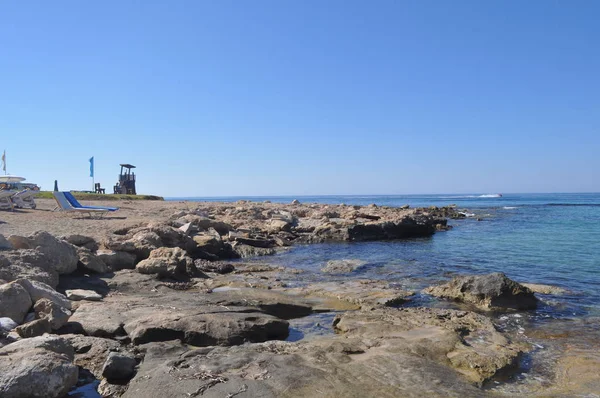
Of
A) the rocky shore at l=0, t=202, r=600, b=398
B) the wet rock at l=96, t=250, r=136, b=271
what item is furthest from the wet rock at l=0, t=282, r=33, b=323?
the wet rock at l=96, t=250, r=136, b=271

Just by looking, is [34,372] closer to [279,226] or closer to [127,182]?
[279,226]

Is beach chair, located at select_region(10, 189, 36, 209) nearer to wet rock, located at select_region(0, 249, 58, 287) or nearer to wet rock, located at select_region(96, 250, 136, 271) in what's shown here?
wet rock, located at select_region(96, 250, 136, 271)

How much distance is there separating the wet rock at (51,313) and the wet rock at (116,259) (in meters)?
4.64

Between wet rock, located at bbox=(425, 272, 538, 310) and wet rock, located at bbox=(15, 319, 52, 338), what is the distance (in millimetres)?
8351

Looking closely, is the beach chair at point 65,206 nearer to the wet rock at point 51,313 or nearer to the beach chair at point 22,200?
the beach chair at point 22,200

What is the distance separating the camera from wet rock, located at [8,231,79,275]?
9.42 m

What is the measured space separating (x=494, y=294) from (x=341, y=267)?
571 centimetres

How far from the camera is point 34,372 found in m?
4.38

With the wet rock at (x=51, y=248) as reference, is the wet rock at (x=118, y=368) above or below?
below

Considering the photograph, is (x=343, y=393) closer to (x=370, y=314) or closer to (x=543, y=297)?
(x=370, y=314)

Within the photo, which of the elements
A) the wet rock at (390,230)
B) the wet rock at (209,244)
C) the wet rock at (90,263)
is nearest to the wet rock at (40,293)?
the wet rock at (90,263)

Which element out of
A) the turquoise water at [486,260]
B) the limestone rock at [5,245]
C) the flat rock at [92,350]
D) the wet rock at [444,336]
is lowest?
the turquoise water at [486,260]

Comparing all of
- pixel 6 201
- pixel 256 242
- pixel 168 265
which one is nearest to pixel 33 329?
pixel 168 265

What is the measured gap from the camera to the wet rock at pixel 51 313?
252 inches
